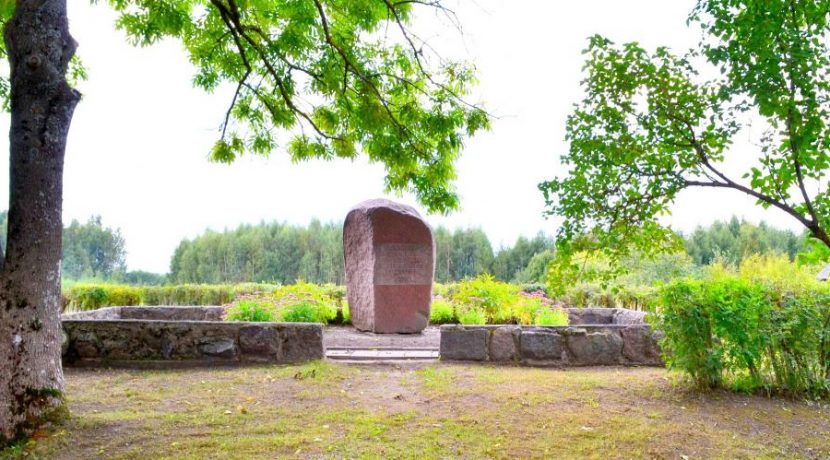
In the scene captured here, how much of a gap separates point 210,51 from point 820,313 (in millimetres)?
7305

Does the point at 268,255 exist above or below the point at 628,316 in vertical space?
above

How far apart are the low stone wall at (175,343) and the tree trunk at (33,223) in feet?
7.16

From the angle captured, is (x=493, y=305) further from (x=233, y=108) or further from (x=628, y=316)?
(x=233, y=108)

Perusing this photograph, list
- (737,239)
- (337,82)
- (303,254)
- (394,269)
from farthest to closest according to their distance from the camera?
1. (303,254)
2. (737,239)
3. (394,269)
4. (337,82)

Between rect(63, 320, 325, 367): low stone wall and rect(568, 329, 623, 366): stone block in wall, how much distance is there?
311 centimetres

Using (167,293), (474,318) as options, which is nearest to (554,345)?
(474,318)

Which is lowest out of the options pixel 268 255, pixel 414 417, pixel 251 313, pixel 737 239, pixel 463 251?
pixel 414 417

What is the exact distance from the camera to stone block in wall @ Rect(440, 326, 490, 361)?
22.5 feet

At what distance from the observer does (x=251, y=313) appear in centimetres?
797

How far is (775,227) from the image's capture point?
24.9 meters

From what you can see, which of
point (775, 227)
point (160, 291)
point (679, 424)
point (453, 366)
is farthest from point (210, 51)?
point (775, 227)

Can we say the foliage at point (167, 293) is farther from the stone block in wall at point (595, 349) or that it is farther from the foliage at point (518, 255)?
the foliage at point (518, 255)

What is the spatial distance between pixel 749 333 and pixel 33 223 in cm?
593

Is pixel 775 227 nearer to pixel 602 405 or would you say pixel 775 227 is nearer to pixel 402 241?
pixel 402 241
